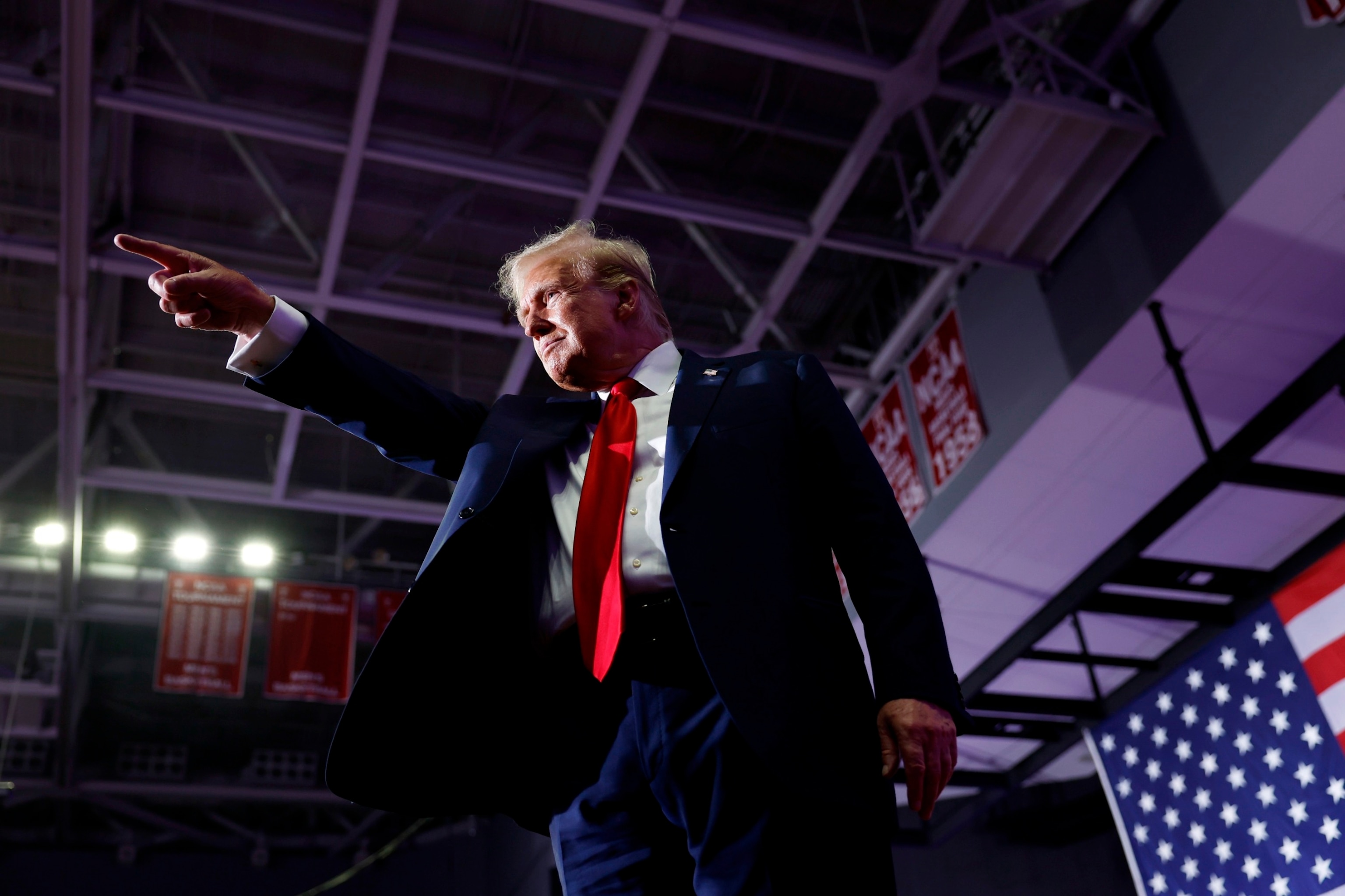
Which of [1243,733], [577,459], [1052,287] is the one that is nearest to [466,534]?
[577,459]

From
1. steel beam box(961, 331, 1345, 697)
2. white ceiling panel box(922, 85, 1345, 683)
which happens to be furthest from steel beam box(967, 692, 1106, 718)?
white ceiling panel box(922, 85, 1345, 683)

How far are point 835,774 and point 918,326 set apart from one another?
7.39 meters

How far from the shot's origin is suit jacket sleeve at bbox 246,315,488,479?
1.54 metres

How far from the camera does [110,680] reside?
44.9ft

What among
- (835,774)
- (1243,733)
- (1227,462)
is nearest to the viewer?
(835,774)

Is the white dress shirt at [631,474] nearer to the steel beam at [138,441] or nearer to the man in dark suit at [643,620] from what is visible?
the man in dark suit at [643,620]

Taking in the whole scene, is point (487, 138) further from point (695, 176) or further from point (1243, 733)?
point (1243, 733)

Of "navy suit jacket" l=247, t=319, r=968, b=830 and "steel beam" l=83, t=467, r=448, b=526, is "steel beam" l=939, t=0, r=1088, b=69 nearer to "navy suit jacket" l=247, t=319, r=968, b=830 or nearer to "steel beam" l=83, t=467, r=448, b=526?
"navy suit jacket" l=247, t=319, r=968, b=830

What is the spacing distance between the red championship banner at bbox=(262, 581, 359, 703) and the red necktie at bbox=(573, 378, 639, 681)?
352 inches

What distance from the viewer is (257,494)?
9.80 metres

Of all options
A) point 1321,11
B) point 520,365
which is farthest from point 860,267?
point 1321,11

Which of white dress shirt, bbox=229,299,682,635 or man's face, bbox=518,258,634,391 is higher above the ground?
man's face, bbox=518,258,634,391

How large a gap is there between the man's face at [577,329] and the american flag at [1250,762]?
4.84 meters

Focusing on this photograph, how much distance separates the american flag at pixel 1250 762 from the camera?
5.36 meters
